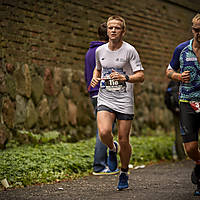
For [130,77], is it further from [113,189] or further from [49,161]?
[49,161]

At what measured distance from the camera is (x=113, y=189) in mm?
5188

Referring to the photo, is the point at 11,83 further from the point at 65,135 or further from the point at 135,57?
the point at 135,57

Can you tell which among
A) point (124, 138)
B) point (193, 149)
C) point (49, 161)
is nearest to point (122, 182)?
point (124, 138)

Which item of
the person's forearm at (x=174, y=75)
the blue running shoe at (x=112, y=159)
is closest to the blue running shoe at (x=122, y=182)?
the blue running shoe at (x=112, y=159)

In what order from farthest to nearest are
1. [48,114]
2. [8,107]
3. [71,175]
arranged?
[48,114] → [8,107] → [71,175]

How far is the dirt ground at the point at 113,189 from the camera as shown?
4.68 meters

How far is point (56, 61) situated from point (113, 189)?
427 centimetres

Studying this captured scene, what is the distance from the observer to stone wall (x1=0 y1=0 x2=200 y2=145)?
7.92 meters

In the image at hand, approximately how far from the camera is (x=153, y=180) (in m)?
6.05

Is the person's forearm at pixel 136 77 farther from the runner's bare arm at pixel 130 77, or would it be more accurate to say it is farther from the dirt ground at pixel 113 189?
the dirt ground at pixel 113 189

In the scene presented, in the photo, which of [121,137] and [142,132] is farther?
[142,132]

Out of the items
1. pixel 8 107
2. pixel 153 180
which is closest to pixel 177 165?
pixel 153 180

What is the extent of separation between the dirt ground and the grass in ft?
1.18

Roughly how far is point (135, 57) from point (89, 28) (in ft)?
16.3
